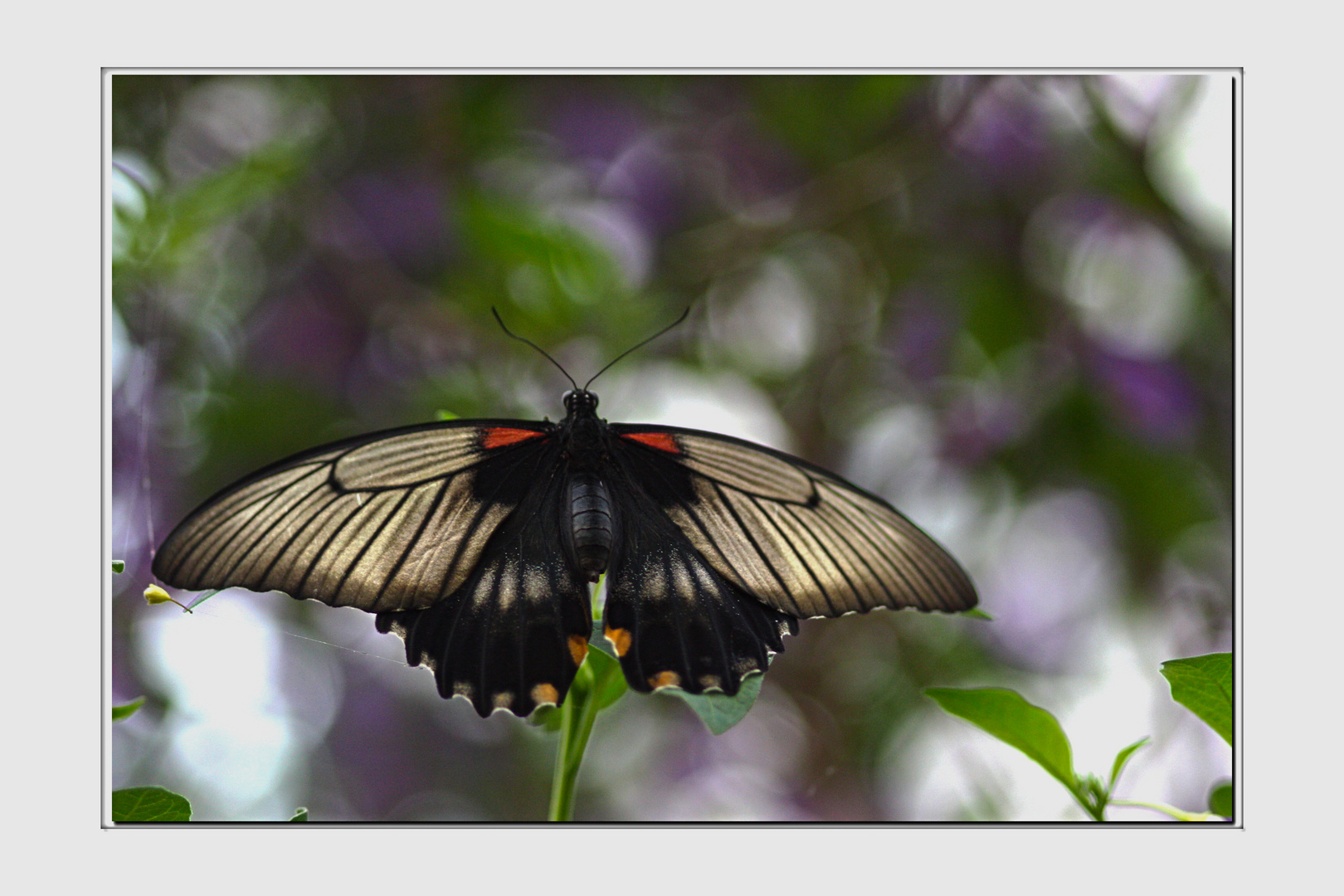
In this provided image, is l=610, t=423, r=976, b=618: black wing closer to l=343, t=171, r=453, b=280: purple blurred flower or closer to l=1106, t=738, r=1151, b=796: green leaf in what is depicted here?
l=1106, t=738, r=1151, b=796: green leaf

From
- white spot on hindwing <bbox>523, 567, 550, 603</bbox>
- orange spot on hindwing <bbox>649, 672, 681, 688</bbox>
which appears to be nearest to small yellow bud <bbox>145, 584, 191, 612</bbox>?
white spot on hindwing <bbox>523, 567, 550, 603</bbox>

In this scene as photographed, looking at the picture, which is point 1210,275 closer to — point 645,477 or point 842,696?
point 842,696

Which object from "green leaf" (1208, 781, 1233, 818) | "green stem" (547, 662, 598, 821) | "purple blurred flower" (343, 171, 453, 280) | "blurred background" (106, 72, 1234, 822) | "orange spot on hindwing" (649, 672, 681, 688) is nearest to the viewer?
"orange spot on hindwing" (649, 672, 681, 688)

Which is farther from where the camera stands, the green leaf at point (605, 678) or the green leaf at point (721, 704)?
the green leaf at point (605, 678)

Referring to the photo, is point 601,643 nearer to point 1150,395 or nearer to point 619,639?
point 619,639

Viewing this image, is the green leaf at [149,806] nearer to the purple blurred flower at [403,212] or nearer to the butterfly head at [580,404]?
the butterfly head at [580,404]

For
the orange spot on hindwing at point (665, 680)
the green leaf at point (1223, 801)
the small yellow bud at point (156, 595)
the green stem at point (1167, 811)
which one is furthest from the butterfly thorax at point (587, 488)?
the green leaf at point (1223, 801)

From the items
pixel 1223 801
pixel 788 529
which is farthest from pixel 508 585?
pixel 1223 801
